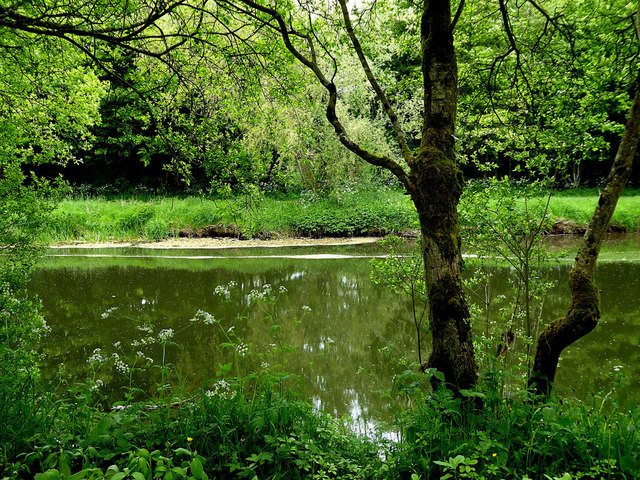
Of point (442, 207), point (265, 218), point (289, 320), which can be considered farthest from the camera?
point (265, 218)

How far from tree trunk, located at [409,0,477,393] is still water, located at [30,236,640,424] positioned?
0.56m

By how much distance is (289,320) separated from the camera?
614cm

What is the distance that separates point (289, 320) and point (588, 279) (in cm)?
428

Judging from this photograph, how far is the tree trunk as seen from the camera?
2492mm

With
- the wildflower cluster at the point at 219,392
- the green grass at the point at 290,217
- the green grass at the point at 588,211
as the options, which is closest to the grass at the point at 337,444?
the wildflower cluster at the point at 219,392

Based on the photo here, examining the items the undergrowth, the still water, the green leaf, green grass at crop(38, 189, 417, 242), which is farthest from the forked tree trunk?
green grass at crop(38, 189, 417, 242)

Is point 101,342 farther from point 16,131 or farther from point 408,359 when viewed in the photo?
point 408,359

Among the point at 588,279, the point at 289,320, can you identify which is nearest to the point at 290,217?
the point at 289,320

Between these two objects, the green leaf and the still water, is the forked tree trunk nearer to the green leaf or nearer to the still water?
the still water

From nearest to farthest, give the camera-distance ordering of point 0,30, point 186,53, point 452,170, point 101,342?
point 452,170
point 0,30
point 186,53
point 101,342

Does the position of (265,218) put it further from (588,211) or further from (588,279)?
(588,279)

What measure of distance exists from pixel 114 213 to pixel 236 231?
16.2ft

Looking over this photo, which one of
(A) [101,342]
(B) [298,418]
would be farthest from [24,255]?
(B) [298,418]

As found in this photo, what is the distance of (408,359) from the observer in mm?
4633
